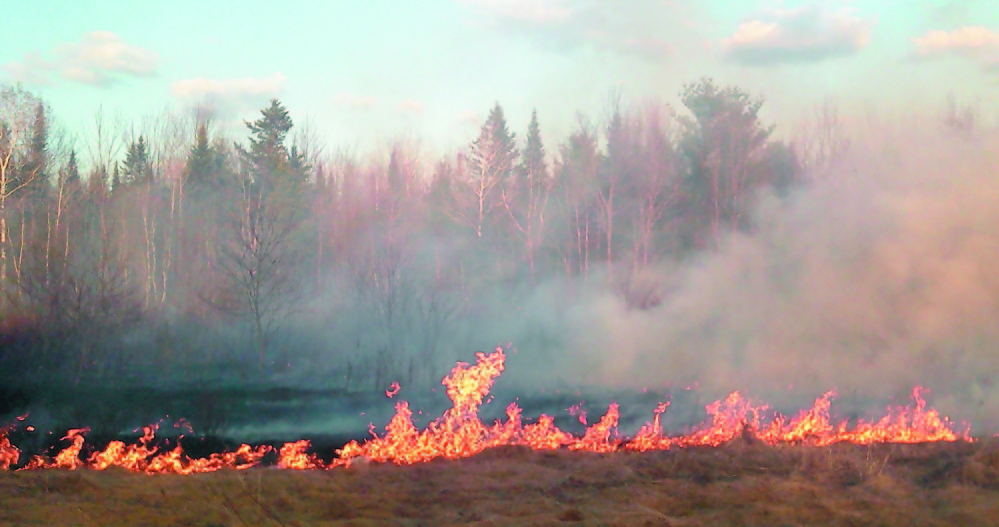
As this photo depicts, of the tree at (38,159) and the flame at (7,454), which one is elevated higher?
the tree at (38,159)

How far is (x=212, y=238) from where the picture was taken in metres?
32.9

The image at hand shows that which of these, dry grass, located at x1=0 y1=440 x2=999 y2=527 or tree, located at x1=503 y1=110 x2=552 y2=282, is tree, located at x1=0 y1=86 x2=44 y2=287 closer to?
tree, located at x1=503 y1=110 x2=552 y2=282

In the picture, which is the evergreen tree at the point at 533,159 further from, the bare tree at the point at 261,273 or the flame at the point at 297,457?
the flame at the point at 297,457

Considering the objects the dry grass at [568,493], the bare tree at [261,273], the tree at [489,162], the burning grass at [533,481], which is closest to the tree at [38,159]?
the bare tree at [261,273]

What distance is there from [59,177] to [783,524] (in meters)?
34.0

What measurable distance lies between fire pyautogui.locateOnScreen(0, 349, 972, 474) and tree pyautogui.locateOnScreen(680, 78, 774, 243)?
34.9ft

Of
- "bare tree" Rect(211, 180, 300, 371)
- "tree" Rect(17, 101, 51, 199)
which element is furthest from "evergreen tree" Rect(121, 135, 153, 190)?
"bare tree" Rect(211, 180, 300, 371)

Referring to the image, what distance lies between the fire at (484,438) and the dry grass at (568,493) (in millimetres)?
1144

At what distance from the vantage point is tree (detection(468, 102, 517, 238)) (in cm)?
3035

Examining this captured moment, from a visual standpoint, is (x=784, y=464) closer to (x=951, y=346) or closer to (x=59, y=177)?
(x=951, y=346)

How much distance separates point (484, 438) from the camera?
1152 cm

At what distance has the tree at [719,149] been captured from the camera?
Answer: 23.7 meters

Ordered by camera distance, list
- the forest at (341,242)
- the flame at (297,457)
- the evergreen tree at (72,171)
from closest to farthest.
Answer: the flame at (297,457) < the forest at (341,242) < the evergreen tree at (72,171)

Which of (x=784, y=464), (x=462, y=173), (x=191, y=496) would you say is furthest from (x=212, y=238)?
(x=784, y=464)
